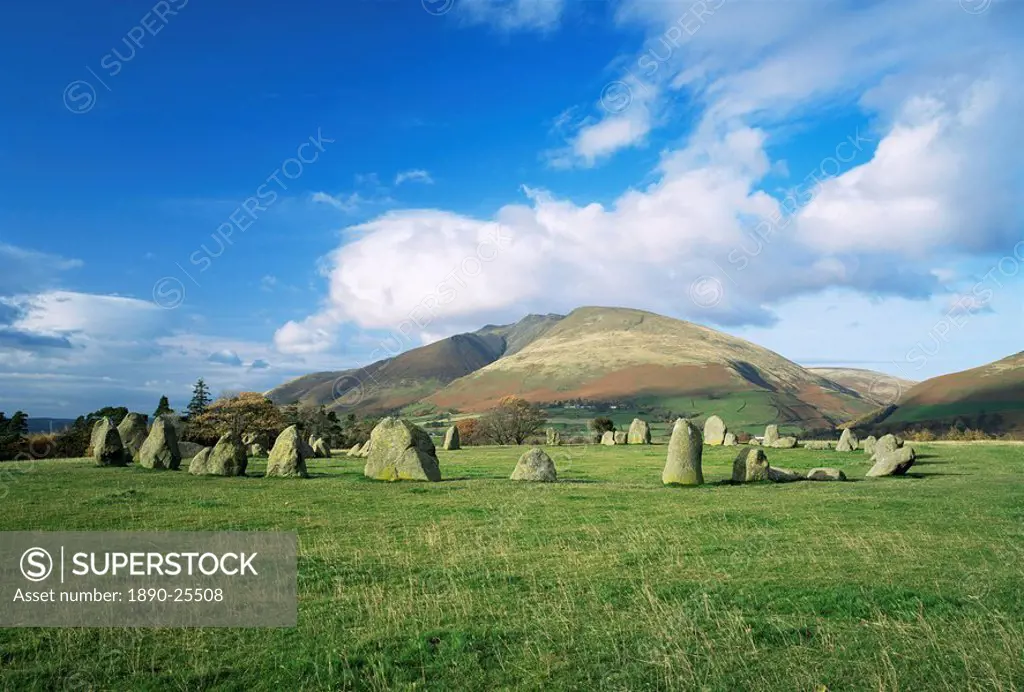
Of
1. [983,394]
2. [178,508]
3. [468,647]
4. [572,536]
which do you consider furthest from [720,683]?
[983,394]

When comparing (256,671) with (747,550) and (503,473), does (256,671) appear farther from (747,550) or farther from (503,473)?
(503,473)

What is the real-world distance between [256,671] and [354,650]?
1069 millimetres

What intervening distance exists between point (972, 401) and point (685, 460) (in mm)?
73464

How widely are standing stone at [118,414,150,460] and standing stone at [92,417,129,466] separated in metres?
3.50

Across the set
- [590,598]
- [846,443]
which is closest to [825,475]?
[590,598]

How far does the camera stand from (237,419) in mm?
56656

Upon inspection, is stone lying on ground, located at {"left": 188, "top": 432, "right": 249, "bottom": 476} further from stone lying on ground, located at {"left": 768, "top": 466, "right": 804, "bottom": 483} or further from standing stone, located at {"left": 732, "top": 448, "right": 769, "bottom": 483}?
stone lying on ground, located at {"left": 768, "top": 466, "right": 804, "bottom": 483}

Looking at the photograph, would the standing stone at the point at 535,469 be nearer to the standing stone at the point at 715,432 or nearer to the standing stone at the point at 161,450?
the standing stone at the point at 161,450

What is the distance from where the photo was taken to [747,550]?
42.1 feet

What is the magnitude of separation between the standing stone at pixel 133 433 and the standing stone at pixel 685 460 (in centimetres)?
2810

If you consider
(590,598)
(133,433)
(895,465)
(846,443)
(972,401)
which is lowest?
(590,598)

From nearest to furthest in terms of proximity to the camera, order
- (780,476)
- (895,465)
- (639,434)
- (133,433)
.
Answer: (780,476) < (895,465) < (133,433) < (639,434)

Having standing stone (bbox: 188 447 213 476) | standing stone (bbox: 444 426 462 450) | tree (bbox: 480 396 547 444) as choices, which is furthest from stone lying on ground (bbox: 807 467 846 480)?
tree (bbox: 480 396 547 444)

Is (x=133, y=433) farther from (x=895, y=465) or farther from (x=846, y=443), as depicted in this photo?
(x=846, y=443)
